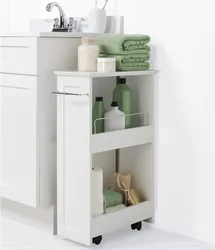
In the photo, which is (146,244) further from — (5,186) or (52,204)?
(5,186)

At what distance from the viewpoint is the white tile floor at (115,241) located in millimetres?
2607

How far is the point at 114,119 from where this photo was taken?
2686 millimetres

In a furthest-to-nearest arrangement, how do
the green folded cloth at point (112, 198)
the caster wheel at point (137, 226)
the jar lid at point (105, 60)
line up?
the caster wheel at point (137, 226), the green folded cloth at point (112, 198), the jar lid at point (105, 60)

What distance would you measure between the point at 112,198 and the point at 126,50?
2.30 feet

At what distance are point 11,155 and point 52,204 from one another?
1.03 feet

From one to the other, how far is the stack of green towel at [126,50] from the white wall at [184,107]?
10cm

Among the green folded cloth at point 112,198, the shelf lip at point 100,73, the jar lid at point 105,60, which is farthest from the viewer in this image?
the green folded cloth at point 112,198

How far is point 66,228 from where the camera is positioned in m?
2.64

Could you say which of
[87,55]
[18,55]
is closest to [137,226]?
[87,55]

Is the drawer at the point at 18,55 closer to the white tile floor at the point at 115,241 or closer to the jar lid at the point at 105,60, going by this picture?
the jar lid at the point at 105,60

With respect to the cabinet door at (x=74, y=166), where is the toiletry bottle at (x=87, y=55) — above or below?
above

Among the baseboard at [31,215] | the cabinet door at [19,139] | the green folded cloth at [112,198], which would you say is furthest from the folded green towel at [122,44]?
the baseboard at [31,215]

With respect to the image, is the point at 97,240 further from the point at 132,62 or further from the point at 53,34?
the point at 53,34

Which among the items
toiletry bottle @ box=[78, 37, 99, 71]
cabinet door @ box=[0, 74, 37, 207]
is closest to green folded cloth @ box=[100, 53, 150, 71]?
toiletry bottle @ box=[78, 37, 99, 71]
